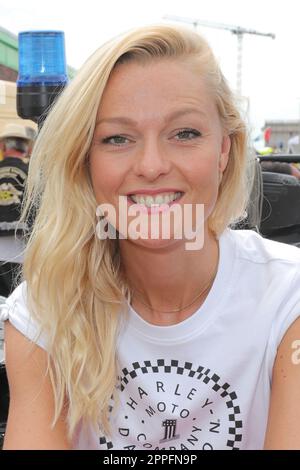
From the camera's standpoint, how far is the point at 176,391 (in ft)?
4.32

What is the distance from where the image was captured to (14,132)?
3.86m

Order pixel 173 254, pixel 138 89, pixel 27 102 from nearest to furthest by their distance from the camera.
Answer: pixel 138 89, pixel 173 254, pixel 27 102

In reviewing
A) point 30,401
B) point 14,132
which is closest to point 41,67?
point 30,401

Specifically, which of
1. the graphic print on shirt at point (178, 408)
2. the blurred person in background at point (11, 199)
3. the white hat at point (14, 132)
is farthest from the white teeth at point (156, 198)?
the white hat at point (14, 132)

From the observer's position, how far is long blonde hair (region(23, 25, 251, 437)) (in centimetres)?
128

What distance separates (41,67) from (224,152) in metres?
1.22

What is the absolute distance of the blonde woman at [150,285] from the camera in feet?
4.13

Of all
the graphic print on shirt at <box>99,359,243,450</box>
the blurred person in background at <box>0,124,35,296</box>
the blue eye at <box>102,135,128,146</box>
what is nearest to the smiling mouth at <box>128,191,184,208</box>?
the blue eye at <box>102,135,128,146</box>

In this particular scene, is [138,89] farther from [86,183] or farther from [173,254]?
[173,254]

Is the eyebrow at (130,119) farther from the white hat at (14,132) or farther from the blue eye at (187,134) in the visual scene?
the white hat at (14,132)

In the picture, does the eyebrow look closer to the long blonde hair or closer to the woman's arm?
the long blonde hair

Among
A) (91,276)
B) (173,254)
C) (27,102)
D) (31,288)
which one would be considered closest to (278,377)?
(173,254)

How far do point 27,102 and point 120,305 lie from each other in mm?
1275

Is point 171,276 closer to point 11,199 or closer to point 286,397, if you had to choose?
point 286,397
